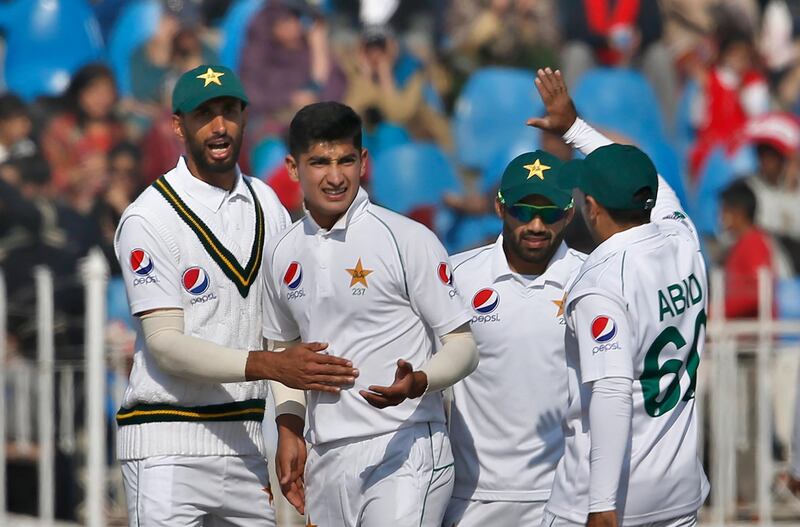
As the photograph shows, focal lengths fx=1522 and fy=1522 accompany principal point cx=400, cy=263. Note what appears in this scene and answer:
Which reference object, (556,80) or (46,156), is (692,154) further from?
(556,80)

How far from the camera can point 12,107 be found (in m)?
12.3

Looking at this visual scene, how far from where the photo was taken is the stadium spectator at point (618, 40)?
557 inches

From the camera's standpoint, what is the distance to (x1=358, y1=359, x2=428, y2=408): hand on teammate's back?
485 centimetres

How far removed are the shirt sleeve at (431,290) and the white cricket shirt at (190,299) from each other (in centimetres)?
65

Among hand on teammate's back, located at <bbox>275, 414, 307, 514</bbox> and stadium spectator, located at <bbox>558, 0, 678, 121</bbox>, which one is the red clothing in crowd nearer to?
stadium spectator, located at <bbox>558, 0, 678, 121</bbox>

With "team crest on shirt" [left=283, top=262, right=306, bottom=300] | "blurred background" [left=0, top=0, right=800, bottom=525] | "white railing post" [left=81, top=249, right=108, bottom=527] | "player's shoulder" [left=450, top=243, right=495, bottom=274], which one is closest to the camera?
"team crest on shirt" [left=283, top=262, right=306, bottom=300]

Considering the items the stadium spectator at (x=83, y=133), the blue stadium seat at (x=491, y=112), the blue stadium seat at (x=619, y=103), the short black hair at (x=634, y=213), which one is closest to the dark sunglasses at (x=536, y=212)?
the short black hair at (x=634, y=213)

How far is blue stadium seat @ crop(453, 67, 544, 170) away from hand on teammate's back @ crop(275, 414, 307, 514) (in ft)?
26.9

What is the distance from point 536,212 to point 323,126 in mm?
1175

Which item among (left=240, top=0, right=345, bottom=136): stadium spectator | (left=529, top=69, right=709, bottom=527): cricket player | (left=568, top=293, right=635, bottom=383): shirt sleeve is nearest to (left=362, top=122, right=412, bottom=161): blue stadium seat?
(left=240, top=0, right=345, bottom=136): stadium spectator

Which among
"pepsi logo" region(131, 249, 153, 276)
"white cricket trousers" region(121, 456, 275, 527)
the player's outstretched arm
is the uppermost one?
"pepsi logo" region(131, 249, 153, 276)

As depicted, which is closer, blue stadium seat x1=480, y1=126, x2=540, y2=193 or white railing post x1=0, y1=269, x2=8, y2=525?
white railing post x1=0, y1=269, x2=8, y2=525

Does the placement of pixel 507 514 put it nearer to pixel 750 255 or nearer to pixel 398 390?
pixel 398 390

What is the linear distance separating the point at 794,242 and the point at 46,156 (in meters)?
6.36
